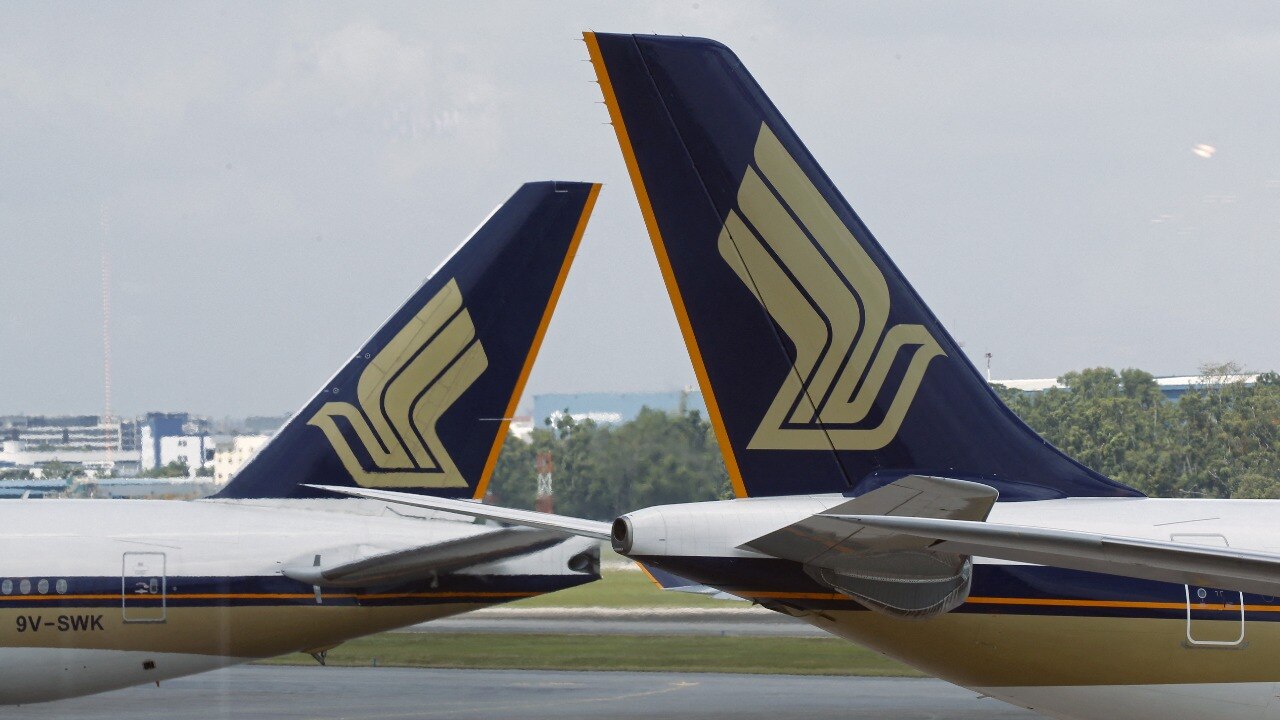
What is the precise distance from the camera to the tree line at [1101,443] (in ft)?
92.3

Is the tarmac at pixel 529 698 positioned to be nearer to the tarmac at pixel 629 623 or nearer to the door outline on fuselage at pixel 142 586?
the door outline on fuselage at pixel 142 586

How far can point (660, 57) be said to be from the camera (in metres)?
13.2

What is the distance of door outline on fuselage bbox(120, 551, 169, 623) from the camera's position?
21797 mm

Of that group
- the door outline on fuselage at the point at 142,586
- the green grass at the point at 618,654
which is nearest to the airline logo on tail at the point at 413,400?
the door outline on fuselage at the point at 142,586

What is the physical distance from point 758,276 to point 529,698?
17486 mm

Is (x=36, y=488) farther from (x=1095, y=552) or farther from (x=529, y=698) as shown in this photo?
(x=1095, y=552)

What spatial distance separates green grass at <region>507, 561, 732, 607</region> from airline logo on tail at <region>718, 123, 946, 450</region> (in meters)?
32.1

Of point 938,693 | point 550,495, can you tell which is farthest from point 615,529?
point 550,495

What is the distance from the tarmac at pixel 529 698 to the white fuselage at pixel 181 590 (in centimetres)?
416

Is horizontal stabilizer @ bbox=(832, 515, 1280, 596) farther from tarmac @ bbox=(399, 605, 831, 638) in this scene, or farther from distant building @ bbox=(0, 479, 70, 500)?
distant building @ bbox=(0, 479, 70, 500)

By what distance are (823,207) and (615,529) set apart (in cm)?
380

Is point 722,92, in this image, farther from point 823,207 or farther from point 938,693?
point 938,693

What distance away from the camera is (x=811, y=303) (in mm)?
13312

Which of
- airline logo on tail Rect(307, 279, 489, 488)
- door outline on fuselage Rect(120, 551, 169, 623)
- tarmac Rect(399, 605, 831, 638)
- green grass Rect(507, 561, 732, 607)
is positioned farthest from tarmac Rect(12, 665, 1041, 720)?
green grass Rect(507, 561, 732, 607)
